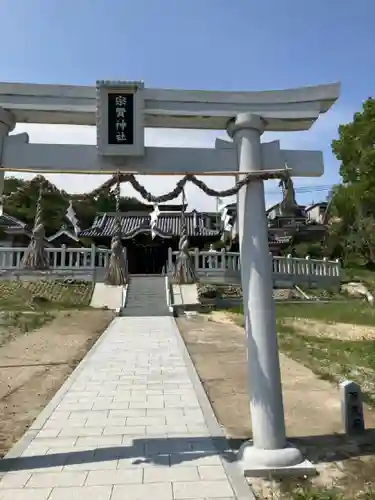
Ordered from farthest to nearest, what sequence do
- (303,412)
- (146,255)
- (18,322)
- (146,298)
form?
(146,255)
(146,298)
(18,322)
(303,412)

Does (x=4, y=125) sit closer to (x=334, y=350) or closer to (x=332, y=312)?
(x=334, y=350)

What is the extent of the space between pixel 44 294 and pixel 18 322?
234 inches

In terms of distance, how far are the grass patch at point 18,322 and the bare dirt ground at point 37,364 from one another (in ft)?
0.92

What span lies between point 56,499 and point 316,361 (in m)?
7.64

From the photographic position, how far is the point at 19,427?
604cm

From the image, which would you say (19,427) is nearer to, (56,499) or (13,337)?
(56,499)

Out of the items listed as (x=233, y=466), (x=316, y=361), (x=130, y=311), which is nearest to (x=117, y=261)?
(x=233, y=466)

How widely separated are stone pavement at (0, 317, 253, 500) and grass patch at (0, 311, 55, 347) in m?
5.30

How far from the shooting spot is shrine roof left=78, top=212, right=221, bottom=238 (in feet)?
109

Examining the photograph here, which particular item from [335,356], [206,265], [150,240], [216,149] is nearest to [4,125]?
[216,149]

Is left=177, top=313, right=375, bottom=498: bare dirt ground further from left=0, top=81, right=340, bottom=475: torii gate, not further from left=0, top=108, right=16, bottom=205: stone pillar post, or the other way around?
left=0, top=108, right=16, bottom=205: stone pillar post

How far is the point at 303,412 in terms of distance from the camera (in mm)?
6660

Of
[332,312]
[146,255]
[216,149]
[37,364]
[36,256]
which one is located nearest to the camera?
[216,149]

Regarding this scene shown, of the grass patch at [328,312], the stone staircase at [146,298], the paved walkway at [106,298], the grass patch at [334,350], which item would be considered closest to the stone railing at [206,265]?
the stone staircase at [146,298]
